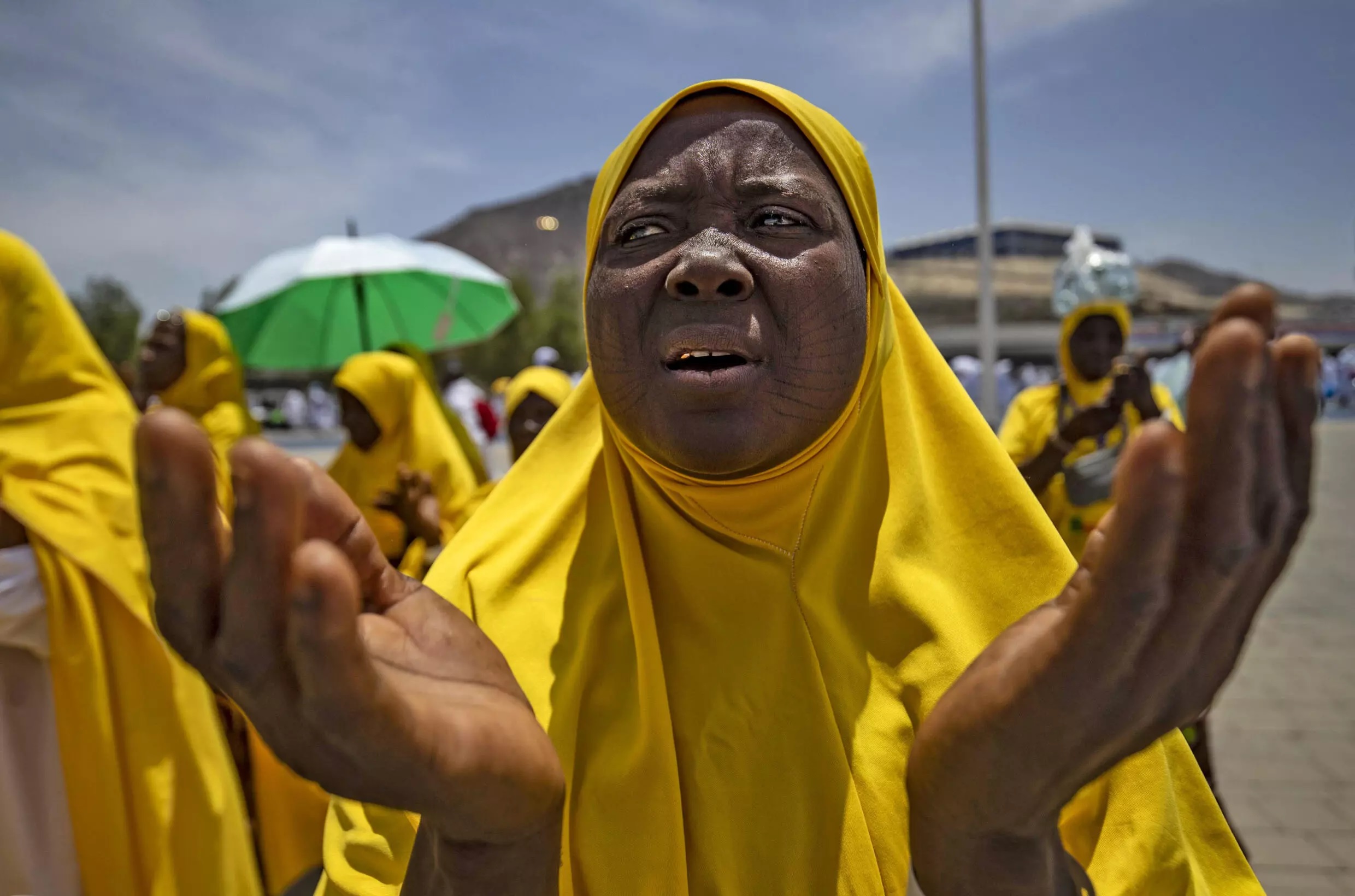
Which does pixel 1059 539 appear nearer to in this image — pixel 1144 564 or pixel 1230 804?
pixel 1144 564

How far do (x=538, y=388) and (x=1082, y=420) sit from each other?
Answer: 273 centimetres

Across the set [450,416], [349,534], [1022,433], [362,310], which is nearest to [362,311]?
[362,310]

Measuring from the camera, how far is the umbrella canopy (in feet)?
20.0

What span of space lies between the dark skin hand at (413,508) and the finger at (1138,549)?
356 centimetres

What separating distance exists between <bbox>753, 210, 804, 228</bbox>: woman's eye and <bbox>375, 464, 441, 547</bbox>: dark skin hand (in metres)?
3.03

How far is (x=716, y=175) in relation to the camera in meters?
1.32

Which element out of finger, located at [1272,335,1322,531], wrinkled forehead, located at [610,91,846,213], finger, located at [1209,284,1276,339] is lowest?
finger, located at [1272,335,1322,531]

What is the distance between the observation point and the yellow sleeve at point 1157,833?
3.95ft

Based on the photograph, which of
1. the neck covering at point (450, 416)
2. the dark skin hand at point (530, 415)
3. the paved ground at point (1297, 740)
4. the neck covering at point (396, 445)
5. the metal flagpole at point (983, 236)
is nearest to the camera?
the paved ground at point (1297, 740)

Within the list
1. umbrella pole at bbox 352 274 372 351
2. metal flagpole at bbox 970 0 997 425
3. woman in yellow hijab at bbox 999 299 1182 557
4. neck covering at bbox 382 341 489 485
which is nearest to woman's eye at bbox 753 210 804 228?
woman in yellow hijab at bbox 999 299 1182 557

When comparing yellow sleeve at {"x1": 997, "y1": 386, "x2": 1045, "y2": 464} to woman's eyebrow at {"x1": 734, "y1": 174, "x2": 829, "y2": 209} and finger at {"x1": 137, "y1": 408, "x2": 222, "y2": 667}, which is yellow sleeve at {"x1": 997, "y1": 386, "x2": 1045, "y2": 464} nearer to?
woman's eyebrow at {"x1": 734, "y1": 174, "x2": 829, "y2": 209}

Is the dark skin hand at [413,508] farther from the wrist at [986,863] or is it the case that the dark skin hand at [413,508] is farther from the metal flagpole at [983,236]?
the metal flagpole at [983,236]

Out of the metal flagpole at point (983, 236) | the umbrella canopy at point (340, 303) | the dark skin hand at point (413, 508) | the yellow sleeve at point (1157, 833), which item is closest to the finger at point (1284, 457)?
the yellow sleeve at point (1157, 833)

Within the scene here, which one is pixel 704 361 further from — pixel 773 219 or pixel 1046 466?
pixel 1046 466
